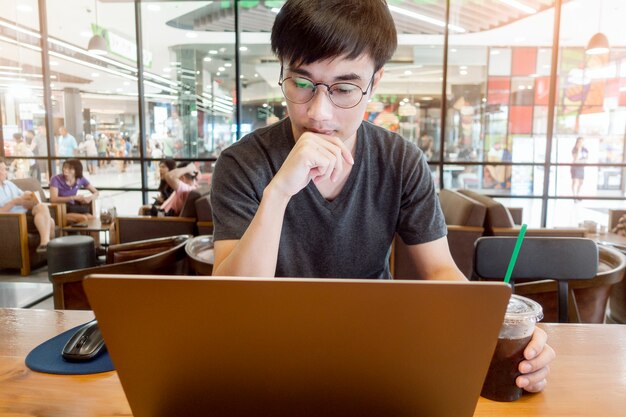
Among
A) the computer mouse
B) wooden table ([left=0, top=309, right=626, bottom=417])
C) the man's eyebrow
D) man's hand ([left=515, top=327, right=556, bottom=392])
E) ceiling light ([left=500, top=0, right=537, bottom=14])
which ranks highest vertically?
ceiling light ([left=500, top=0, right=537, bottom=14])

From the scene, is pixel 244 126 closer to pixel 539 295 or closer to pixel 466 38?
pixel 466 38

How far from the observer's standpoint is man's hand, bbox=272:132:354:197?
0.91 m

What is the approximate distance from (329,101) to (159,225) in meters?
3.74

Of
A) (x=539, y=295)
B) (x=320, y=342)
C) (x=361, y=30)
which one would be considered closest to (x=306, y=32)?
(x=361, y=30)

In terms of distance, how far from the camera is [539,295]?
2180 mm

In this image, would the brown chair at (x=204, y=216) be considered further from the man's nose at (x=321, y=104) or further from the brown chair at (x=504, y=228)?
the man's nose at (x=321, y=104)

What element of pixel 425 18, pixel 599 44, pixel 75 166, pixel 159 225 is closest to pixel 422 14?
pixel 425 18

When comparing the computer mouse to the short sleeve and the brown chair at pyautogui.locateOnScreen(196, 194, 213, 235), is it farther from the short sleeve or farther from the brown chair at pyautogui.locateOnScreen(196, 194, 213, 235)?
the brown chair at pyautogui.locateOnScreen(196, 194, 213, 235)

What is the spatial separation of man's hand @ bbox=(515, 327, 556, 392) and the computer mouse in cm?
73

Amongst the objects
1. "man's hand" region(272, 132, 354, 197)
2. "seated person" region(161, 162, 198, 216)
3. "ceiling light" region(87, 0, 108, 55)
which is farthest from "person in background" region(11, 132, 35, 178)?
"man's hand" region(272, 132, 354, 197)

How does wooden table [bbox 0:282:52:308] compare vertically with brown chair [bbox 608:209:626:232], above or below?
below

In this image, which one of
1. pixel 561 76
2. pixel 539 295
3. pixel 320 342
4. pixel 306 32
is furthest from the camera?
pixel 561 76

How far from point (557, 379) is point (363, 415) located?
485 millimetres

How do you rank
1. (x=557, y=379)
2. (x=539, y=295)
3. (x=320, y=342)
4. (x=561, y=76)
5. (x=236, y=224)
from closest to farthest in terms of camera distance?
(x=320, y=342)
(x=557, y=379)
(x=236, y=224)
(x=539, y=295)
(x=561, y=76)
